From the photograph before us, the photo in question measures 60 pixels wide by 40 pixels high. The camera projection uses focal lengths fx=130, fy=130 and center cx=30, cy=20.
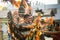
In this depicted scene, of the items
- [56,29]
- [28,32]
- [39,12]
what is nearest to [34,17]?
[39,12]

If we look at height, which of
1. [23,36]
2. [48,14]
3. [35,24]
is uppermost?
[48,14]

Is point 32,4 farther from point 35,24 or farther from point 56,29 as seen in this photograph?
point 56,29

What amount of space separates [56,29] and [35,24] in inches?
10.6

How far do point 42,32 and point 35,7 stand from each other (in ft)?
1.07

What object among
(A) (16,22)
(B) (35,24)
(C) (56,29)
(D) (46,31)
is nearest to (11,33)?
(A) (16,22)

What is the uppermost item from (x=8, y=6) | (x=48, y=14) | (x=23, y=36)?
(x=8, y=6)

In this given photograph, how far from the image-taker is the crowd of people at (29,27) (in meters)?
1.63

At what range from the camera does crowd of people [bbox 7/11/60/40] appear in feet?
5.34

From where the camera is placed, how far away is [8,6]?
1.63 metres

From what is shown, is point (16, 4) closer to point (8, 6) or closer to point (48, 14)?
point (8, 6)

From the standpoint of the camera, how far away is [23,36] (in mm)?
1630

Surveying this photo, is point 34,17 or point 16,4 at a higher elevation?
point 16,4

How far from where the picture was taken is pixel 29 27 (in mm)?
1637

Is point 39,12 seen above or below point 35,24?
above
